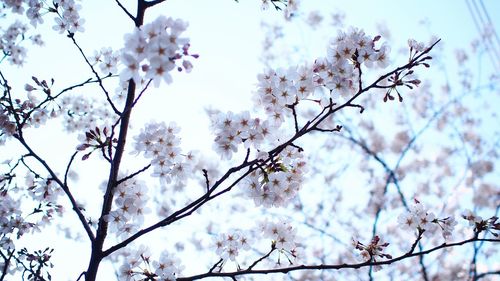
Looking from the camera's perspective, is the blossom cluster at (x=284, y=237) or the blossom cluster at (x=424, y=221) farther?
the blossom cluster at (x=284, y=237)

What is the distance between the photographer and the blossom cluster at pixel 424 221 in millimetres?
2768

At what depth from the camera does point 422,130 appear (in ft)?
33.1

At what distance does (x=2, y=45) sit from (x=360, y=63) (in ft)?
15.5

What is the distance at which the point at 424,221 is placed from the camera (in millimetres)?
2834

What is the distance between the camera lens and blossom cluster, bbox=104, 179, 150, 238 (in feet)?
8.80

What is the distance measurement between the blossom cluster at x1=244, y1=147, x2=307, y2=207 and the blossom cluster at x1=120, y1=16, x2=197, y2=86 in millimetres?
1104

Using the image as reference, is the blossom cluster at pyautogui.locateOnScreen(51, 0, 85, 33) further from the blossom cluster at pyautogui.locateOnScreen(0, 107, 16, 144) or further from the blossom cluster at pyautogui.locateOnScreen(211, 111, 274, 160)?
the blossom cluster at pyautogui.locateOnScreen(211, 111, 274, 160)

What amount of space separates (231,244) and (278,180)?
2.85 feet

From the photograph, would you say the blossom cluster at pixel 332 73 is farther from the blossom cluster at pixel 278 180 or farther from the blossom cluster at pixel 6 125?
the blossom cluster at pixel 6 125

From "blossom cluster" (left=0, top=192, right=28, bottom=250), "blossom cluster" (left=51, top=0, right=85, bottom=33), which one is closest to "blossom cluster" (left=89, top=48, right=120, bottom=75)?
"blossom cluster" (left=51, top=0, right=85, bottom=33)

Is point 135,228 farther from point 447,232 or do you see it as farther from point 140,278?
point 447,232

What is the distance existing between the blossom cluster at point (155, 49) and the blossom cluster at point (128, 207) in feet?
3.80

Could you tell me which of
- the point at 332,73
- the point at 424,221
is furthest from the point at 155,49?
the point at 424,221

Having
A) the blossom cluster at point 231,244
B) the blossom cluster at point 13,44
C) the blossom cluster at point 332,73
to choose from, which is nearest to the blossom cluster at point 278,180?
the blossom cluster at point 332,73
